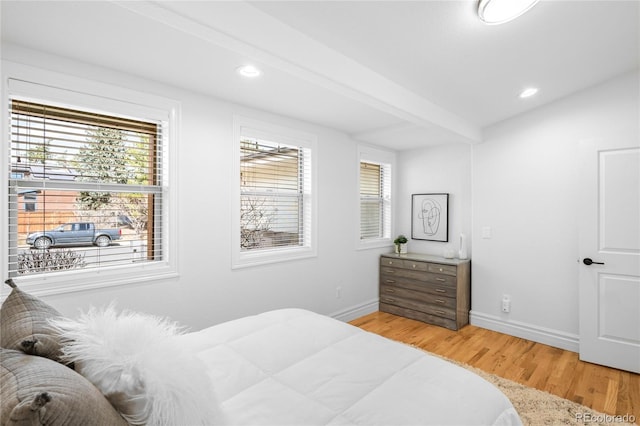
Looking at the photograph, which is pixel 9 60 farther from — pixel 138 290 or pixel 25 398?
pixel 25 398

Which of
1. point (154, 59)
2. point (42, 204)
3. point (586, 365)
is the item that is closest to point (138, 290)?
point (42, 204)

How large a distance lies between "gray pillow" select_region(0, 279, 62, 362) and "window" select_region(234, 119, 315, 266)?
1.83 m

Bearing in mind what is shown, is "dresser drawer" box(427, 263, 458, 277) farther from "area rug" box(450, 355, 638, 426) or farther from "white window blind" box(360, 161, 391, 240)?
"area rug" box(450, 355, 638, 426)

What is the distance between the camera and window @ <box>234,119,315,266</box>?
309 centimetres

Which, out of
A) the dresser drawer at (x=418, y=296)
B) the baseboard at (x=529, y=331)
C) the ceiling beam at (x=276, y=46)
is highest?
the ceiling beam at (x=276, y=46)

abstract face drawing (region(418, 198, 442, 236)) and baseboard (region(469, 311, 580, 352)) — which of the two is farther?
abstract face drawing (region(418, 198, 442, 236))

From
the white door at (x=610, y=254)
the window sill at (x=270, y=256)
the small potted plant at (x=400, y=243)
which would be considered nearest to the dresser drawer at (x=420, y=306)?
the small potted plant at (x=400, y=243)

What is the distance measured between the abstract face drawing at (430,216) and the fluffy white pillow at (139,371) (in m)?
3.96

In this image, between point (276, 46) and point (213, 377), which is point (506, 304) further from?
point (276, 46)

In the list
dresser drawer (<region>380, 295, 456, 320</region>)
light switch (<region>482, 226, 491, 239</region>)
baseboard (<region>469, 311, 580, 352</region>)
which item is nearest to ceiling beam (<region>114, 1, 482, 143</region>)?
light switch (<region>482, 226, 491, 239</region>)

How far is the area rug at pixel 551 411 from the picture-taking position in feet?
6.83

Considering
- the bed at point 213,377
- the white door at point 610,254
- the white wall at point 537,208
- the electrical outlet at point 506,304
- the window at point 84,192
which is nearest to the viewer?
the bed at point 213,377

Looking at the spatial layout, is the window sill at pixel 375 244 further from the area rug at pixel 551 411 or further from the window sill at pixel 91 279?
the window sill at pixel 91 279

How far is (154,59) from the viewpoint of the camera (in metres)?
2.06
